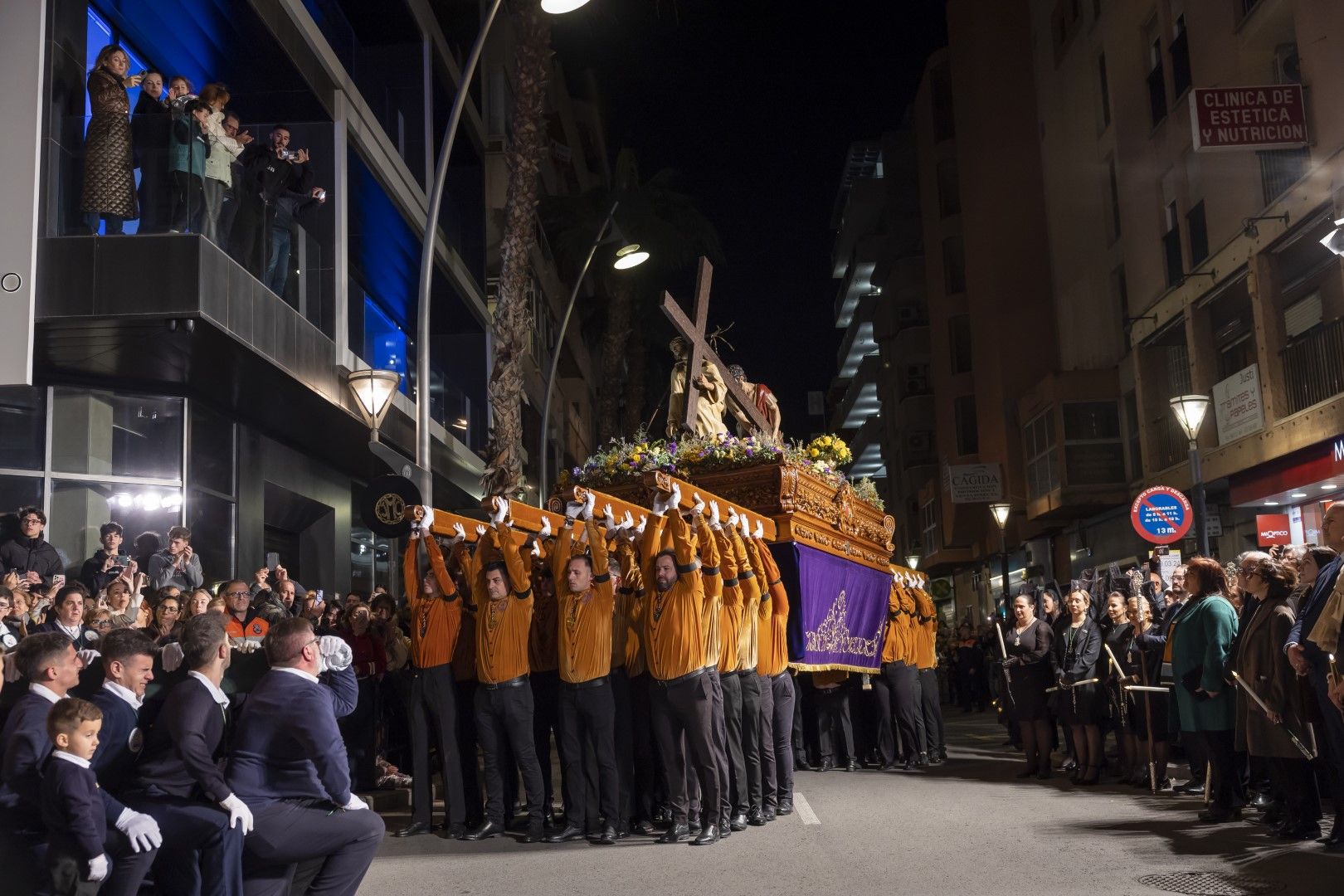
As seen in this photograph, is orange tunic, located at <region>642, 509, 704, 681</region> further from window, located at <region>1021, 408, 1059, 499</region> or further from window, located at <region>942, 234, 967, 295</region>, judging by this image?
window, located at <region>942, 234, 967, 295</region>

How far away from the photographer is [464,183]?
29.8m

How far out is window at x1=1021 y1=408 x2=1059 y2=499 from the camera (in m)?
32.3

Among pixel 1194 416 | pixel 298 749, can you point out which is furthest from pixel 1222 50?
pixel 298 749

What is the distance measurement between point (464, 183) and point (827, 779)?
19.4m

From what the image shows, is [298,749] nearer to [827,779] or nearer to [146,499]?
[827,779]

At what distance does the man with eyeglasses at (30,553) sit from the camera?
462 inches

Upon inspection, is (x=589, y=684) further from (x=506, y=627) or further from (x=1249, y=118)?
(x=1249, y=118)

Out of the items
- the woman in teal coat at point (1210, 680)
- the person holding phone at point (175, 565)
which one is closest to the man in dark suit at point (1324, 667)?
the woman in teal coat at point (1210, 680)

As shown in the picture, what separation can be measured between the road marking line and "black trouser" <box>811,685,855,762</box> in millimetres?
2919

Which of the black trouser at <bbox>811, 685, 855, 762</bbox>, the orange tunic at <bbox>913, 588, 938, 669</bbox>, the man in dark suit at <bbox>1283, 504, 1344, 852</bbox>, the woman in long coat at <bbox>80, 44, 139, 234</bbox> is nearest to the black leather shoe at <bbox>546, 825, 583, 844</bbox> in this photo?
the man in dark suit at <bbox>1283, 504, 1344, 852</bbox>

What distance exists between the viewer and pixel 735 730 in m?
10.7

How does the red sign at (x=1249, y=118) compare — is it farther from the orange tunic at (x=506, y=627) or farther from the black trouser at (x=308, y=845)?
the black trouser at (x=308, y=845)

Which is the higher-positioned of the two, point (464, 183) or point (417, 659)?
point (464, 183)

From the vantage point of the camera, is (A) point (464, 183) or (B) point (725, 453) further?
(A) point (464, 183)
